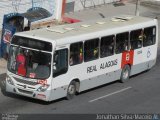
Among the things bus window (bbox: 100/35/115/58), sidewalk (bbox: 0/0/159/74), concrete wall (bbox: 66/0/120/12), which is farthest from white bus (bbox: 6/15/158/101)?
concrete wall (bbox: 66/0/120/12)

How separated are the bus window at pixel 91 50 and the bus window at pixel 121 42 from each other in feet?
5.19

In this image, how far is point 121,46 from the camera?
23344mm

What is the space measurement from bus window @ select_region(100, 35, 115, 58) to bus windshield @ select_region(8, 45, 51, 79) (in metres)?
3.33

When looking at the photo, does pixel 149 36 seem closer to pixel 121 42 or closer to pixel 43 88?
pixel 121 42

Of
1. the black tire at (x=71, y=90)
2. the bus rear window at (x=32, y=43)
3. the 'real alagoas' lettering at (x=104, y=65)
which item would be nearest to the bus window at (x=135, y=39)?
the 'real alagoas' lettering at (x=104, y=65)

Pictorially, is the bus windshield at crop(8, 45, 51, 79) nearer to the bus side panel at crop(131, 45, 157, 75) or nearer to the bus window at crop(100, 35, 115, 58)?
the bus window at crop(100, 35, 115, 58)

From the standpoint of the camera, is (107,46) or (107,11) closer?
(107,46)

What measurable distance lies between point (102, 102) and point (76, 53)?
6.63 feet

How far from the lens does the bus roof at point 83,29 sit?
19.9 meters

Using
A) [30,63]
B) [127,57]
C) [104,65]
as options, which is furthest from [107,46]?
[30,63]

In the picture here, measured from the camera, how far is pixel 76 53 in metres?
20.6

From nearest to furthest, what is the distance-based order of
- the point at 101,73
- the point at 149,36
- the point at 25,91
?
the point at 25,91 < the point at 101,73 < the point at 149,36

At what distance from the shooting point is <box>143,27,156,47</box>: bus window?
25.2m

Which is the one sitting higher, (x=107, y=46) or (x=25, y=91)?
(x=107, y=46)
